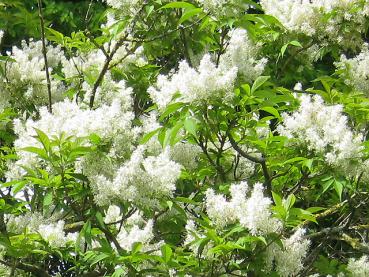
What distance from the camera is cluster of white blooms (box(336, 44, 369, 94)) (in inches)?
195

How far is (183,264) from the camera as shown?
376 centimetres

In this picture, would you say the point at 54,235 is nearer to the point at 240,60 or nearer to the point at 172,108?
the point at 172,108

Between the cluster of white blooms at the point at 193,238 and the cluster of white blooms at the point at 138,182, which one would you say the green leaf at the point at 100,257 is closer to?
the cluster of white blooms at the point at 138,182

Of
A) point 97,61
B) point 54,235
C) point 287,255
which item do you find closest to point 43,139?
point 54,235

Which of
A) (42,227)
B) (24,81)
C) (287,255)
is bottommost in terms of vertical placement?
(287,255)

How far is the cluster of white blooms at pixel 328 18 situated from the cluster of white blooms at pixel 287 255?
1.93m

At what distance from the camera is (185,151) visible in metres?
4.02

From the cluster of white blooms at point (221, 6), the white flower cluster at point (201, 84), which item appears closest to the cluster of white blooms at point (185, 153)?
the white flower cluster at point (201, 84)

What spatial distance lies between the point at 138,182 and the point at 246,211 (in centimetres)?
49

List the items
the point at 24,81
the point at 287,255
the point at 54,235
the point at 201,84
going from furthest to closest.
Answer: the point at 24,81 < the point at 54,235 < the point at 287,255 < the point at 201,84

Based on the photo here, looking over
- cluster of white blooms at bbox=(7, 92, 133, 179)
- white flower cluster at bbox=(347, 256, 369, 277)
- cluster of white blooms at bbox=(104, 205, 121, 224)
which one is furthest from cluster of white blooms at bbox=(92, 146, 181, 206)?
white flower cluster at bbox=(347, 256, 369, 277)

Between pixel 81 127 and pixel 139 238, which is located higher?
pixel 81 127

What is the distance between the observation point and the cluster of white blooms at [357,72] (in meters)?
4.96

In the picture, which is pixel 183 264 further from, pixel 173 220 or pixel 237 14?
pixel 237 14
